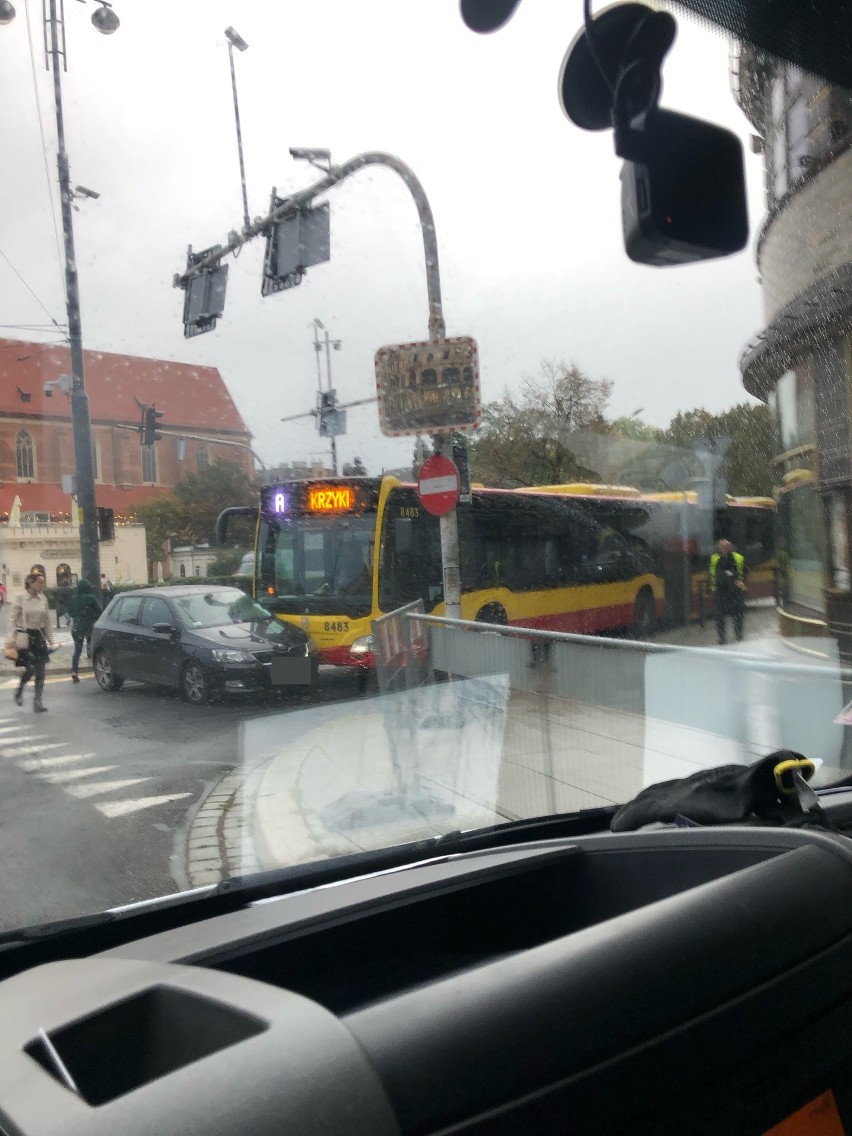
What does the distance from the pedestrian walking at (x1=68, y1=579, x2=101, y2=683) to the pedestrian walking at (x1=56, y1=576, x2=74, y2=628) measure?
0.04ft

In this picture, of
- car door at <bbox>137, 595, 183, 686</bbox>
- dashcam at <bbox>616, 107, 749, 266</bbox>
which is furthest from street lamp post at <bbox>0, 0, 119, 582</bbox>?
dashcam at <bbox>616, 107, 749, 266</bbox>

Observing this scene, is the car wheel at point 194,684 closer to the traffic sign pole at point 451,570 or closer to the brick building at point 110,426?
the brick building at point 110,426

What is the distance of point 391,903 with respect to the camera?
1831 millimetres

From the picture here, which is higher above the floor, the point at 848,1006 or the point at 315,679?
the point at 315,679

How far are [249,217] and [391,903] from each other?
1.75 m

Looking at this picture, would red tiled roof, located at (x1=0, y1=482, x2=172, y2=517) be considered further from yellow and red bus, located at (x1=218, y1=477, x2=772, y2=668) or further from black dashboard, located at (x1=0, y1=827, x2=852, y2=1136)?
black dashboard, located at (x1=0, y1=827, x2=852, y2=1136)

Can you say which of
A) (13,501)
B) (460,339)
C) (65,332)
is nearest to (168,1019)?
(13,501)

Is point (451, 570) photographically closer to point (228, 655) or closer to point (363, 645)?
point (363, 645)

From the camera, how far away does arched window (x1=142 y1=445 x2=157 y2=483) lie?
7.16ft

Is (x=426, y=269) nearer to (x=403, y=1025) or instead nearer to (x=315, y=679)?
(x=315, y=679)

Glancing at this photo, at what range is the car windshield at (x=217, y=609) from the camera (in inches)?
98.3

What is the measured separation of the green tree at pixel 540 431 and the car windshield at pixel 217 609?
1.41 metres

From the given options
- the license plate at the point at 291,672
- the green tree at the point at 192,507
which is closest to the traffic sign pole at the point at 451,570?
the license plate at the point at 291,672

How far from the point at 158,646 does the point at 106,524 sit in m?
0.44
